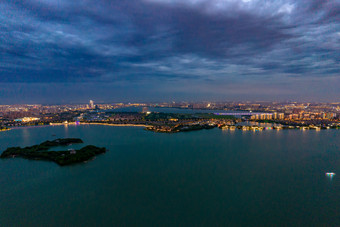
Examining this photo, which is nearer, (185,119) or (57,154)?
(57,154)

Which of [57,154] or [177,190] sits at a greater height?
[57,154]

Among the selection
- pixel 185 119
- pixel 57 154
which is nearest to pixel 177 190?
pixel 57 154

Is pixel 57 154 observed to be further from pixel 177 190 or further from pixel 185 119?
pixel 185 119

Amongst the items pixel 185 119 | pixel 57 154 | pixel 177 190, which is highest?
pixel 185 119

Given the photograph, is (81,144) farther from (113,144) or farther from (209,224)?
(209,224)

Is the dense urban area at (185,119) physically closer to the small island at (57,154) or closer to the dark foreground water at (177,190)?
the small island at (57,154)

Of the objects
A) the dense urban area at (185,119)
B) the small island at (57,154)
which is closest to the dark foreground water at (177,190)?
the small island at (57,154)

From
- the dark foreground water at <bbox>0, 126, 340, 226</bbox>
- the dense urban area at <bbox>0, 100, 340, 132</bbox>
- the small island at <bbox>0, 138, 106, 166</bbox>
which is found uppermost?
the dense urban area at <bbox>0, 100, 340, 132</bbox>

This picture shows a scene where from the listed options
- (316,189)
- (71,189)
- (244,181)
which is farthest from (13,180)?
(316,189)

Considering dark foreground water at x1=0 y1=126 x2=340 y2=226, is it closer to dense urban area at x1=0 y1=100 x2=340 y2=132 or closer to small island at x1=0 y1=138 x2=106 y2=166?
small island at x1=0 y1=138 x2=106 y2=166

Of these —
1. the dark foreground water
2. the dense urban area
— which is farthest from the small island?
the dense urban area
